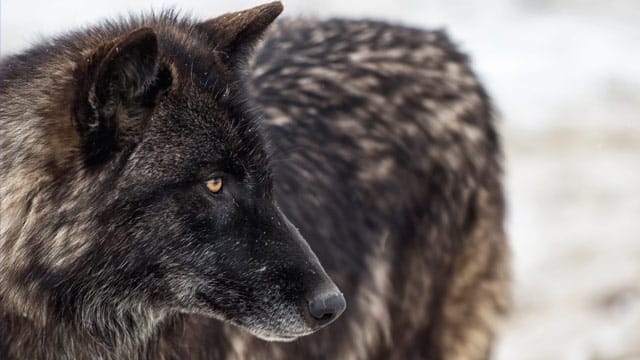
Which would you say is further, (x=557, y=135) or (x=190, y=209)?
(x=557, y=135)

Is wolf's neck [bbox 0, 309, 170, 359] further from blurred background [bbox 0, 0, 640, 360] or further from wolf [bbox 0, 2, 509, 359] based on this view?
blurred background [bbox 0, 0, 640, 360]

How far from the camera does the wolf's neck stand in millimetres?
3766

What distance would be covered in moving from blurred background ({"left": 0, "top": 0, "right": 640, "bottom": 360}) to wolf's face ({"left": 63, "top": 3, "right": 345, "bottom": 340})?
1.55 meters

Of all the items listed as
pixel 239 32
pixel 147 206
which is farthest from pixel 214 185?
pixel 239 32

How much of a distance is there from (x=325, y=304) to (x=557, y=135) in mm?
8520

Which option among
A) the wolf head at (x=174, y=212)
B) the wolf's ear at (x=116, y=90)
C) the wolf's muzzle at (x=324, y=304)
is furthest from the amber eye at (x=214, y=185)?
the wolf's muzzle at (x=324, y=304)

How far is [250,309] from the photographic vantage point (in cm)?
381

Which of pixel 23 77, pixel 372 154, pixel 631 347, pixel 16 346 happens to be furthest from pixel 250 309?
pixel 631 347

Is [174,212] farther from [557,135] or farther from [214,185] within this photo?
[557,135]

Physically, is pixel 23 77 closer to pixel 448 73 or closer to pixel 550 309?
pixel 448 73

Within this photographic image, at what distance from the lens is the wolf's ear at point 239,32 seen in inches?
→ 163

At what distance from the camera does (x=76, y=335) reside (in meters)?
3.83

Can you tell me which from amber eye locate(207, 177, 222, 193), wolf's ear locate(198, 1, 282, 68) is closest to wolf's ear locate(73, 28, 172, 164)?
amber eye locate(207, 177, 222, 193)

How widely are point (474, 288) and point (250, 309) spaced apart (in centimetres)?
213
